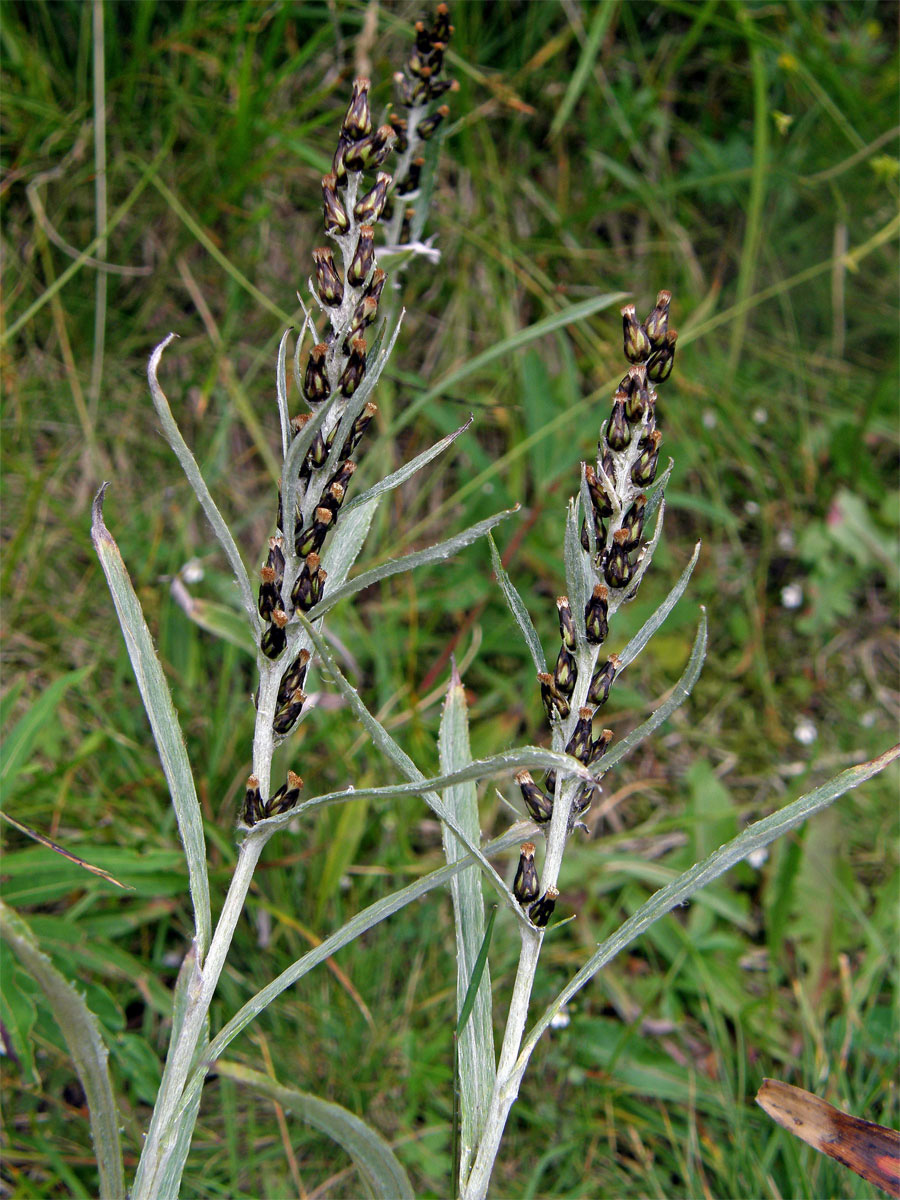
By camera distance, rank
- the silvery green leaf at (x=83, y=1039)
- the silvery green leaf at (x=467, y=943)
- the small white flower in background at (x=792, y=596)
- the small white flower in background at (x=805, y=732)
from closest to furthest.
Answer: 1. the silvery green leaf at (x=83, y=1039)
2. the silvery green leaf at (x=467, y=943)
3. the small white flower in background at (x=805, y=732)
4. the small white flower in background at (x=792, y=596)

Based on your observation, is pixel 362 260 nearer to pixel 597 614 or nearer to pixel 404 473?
pixel 404 473

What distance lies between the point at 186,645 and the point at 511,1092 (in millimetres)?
1792

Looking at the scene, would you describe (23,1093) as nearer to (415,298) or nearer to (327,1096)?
(327,1096)

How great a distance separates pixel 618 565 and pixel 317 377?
53 centimetres

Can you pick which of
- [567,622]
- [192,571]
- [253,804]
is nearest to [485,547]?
[192,571]

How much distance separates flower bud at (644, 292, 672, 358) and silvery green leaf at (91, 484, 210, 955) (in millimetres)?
881

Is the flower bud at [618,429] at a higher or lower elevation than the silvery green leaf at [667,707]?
higher

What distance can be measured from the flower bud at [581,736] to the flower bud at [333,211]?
0.84 m

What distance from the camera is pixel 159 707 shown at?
4.67 feet

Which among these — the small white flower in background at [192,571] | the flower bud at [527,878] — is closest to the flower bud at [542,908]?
the flower bud at [527,878]

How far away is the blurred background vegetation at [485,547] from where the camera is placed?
2.37 meters

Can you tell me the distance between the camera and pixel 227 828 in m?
2.53

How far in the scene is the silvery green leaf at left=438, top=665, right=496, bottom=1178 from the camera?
4.66 ft

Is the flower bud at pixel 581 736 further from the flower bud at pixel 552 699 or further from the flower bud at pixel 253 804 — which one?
the flower bud at pixel 253 804
